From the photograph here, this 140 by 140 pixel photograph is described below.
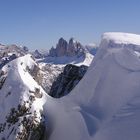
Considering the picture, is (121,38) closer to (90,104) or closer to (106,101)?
(90,104)

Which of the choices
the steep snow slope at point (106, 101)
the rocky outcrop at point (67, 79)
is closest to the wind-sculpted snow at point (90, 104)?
the steep snow slope at point (106, 101)

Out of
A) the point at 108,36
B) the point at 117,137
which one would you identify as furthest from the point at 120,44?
the point at 117,137

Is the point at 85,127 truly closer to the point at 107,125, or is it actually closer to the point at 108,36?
the point at 107,125

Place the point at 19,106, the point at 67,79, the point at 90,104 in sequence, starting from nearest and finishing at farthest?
the point at 90,104, the point at 19,106, the point at 67,79

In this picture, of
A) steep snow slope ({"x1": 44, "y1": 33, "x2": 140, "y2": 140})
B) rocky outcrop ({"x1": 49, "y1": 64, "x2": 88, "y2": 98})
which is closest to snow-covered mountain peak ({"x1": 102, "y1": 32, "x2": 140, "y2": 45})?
steep snow slope ({"x1": 44, "y1": 33, "x2": 140, "y2": 140})

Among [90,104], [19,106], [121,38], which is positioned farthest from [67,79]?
[90,104]

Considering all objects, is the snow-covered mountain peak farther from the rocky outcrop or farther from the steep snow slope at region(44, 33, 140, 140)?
the rocky outcrop
